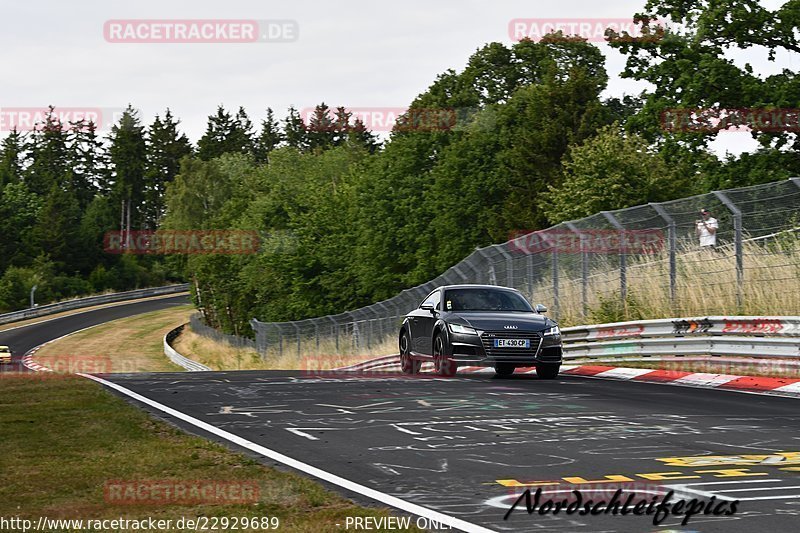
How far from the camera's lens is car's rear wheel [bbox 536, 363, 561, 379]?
19008 mm

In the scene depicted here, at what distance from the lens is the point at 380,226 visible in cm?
7744

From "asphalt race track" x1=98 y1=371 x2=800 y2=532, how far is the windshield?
8.58 ft

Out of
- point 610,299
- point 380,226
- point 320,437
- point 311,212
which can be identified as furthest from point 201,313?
point 320,437

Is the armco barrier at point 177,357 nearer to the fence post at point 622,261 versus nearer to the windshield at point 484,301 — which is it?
the fence post at point 622,261

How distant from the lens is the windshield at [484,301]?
20094mm

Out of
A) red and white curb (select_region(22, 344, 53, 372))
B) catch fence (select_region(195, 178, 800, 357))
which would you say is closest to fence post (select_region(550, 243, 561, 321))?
catch fence (select_region(195, 178, 800, 357))

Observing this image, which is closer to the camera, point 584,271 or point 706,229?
point 706,229

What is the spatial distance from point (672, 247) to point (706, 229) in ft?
3.27

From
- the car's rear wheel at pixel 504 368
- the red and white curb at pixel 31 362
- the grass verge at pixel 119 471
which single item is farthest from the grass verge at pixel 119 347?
the grass verge at pixel 119 471

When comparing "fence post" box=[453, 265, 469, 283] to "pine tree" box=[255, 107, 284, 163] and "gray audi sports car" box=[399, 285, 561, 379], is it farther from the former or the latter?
"pine tree" box=[255, 107, 284, 163]

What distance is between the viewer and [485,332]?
18578 millimetres

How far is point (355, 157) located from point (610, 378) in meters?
97.2
